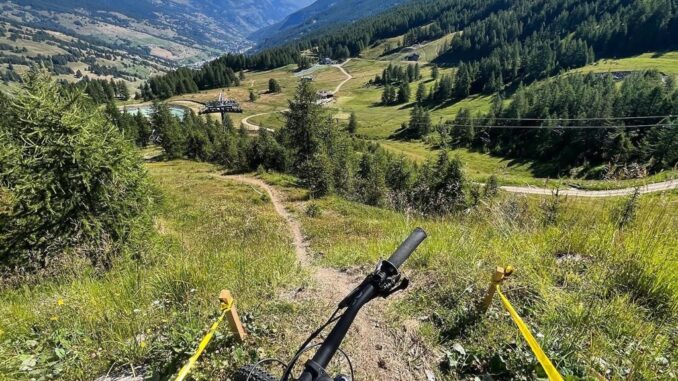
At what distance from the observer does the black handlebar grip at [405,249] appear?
2369mm

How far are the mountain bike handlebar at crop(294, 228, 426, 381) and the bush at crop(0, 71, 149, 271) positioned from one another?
10.5 meters

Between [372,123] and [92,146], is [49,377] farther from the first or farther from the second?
[372,123]

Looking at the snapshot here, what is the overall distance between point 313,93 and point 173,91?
156 metres

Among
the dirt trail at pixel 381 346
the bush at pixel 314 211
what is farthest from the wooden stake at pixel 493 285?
the bush at pixel 314 211

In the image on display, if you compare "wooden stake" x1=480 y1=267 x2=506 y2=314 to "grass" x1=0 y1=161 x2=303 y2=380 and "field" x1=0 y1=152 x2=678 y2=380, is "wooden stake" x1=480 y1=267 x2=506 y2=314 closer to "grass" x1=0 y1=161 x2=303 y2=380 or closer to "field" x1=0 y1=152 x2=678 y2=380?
"field" x1=0 y1=152 x2=678 y2=380

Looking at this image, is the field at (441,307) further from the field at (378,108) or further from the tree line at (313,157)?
the field at (378,108)

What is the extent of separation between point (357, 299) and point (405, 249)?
53 centimetres

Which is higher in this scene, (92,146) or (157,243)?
(92,146)

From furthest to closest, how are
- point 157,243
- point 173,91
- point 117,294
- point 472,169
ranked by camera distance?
point 173,91 → point 472,169 → point 157,243 → point 117,294

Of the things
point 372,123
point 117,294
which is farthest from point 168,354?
point 372,123

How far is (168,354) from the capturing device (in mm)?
3961

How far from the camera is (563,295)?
4.09 metres

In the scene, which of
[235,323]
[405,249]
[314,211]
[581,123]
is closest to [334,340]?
[405,249]

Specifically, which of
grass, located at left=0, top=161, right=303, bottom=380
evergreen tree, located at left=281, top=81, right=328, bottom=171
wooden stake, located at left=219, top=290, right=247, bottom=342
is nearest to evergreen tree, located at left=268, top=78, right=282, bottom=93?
evergreen tree, located at left=281, top=81, right=328, bottom=171
